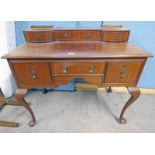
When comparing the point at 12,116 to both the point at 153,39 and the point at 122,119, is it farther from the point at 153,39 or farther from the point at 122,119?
the point at 153,39

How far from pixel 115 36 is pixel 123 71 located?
0.46 metres

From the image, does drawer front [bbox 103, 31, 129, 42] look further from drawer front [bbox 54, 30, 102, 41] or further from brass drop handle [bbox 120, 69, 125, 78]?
brass drop handle [bbox 120, 69, 125, 78]

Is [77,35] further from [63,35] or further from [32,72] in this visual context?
[32,72]

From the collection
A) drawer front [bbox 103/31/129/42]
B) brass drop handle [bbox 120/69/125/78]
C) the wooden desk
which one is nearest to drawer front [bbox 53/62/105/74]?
the wooden desk

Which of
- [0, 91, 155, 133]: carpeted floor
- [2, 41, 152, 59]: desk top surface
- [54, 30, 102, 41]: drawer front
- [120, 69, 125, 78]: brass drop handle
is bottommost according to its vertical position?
[0, 91, 155, 133]: carpeted floor

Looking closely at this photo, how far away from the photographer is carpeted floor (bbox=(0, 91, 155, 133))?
5.21 ft

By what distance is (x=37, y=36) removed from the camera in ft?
5.14

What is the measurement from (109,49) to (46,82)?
0.59m

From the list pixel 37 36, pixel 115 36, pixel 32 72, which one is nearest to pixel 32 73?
pixel 32 72

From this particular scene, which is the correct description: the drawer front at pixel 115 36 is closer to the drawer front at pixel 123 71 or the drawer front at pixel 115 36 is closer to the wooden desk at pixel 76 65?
the wooden desk at pixel 76 65

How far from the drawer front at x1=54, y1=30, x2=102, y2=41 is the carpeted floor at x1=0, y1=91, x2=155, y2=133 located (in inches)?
30.5

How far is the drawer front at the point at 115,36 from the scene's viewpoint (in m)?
1.57
